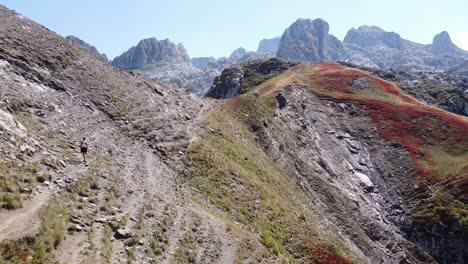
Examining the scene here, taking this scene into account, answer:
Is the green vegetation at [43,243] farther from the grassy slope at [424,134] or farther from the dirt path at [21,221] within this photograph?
the grassy slope at [424,134]

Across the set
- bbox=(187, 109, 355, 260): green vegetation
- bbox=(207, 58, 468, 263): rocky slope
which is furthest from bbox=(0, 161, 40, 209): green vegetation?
bbox=(207, 58, 468, 263): rocky slope

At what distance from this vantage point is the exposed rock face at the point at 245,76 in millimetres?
146500

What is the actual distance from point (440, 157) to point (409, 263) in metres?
30.2

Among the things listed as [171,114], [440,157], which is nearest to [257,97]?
[171,114]

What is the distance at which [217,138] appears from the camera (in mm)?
55938

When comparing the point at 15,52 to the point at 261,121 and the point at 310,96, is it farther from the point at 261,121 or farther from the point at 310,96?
the point at 310,96

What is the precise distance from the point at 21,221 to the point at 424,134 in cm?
8240

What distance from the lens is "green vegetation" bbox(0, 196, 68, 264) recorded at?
18.6 m

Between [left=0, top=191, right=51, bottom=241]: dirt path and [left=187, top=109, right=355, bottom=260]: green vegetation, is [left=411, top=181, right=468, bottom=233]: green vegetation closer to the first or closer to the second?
[left=187, top=109, right=355, bottom=260]: green vegetation

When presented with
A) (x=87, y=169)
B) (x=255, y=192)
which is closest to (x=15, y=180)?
(x=87, y=169)

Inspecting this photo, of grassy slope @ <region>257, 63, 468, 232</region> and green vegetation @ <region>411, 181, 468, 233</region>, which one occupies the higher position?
grassy slope @ <region>257, 63, 468, 232</region>

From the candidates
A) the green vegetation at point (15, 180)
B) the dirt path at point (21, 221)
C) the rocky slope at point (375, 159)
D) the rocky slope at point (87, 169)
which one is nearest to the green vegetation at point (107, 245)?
the rocky slope at point (87, 169)

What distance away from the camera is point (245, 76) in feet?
524

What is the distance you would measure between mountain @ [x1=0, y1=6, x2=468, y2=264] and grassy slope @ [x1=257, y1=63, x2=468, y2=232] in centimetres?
39
